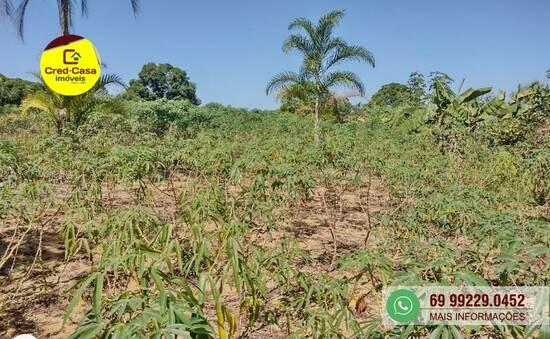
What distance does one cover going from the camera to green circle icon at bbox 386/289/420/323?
4.83 feet

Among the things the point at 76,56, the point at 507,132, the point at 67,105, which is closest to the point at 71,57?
the point at 76,56

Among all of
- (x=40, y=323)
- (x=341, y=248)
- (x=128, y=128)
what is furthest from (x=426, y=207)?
(x=128, y=128)

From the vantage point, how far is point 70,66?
9.12 m

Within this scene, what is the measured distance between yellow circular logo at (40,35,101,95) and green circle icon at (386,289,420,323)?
901 centimetres

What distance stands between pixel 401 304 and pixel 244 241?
1.60m

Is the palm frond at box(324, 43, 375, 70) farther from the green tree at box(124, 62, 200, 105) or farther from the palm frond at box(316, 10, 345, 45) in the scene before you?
the green tree at box(124, 62, 200, 105)

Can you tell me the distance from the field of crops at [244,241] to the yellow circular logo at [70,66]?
106cm

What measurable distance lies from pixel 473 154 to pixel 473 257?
625cm

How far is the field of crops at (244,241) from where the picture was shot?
1541mm

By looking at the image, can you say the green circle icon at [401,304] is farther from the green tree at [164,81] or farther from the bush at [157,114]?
the green tree at [164,81]

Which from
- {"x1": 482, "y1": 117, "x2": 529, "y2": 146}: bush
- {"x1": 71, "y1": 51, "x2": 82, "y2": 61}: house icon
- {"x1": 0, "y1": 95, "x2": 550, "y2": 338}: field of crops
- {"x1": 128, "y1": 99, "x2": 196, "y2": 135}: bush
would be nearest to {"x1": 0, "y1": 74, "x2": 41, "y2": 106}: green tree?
{"x1": 128, "y1": 99, "x2": 196, "y2": 135}: bush

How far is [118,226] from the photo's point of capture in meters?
2.24

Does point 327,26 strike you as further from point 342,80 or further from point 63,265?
point 63,265

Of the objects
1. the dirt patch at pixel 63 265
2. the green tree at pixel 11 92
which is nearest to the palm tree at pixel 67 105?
the dirt patch at pixel 63 265
